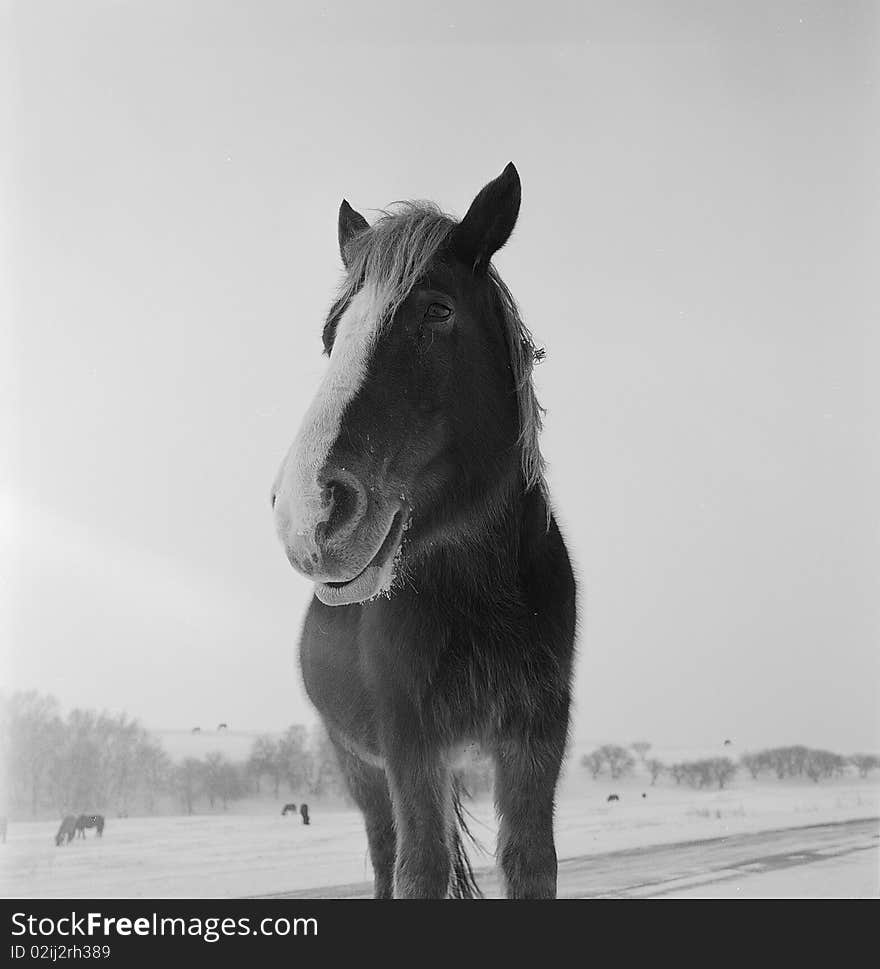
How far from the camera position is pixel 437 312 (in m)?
0.85

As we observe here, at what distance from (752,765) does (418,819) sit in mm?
858

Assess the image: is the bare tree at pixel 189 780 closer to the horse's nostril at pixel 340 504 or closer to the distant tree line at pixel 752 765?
the distant tree line at pixel 752 765

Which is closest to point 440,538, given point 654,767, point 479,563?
point 479,563

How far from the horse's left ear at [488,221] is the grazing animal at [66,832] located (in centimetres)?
107

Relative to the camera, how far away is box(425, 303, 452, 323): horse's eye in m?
0.85

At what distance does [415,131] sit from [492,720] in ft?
3.41

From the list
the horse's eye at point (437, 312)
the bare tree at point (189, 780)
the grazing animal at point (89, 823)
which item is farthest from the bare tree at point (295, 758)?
the horse's eye at point (437, 312)

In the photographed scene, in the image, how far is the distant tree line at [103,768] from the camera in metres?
1.40

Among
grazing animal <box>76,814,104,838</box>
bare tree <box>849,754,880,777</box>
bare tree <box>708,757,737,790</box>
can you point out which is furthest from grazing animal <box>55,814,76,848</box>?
bare tree <box>849,754,880,777</box>

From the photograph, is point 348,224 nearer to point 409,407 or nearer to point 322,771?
point 409,407

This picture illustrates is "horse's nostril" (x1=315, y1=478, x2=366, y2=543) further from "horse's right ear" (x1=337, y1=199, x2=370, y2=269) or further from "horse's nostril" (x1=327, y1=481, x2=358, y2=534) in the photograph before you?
"horse's right ear" (x1=337, y1=199, x2=370, y2=269)

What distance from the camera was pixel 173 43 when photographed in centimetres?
151
